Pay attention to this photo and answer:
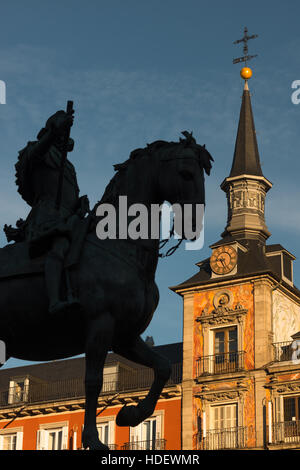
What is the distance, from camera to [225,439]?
1666 inches

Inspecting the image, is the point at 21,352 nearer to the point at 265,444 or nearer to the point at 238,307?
the point at 265,444

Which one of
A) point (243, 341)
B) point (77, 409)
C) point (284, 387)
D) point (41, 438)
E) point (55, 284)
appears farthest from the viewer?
point (41, 438)

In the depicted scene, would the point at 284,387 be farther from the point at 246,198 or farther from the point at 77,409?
the point at 246,198

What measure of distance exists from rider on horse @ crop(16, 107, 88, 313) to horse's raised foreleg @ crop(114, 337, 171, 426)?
937 mm

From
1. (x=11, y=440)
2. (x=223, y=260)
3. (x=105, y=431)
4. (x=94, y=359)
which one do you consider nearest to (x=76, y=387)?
(x=105, y=431)

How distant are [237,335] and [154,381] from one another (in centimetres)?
3578

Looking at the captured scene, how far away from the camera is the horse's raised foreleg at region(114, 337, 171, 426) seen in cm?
891

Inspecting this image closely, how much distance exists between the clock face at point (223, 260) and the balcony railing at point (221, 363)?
4.34 m

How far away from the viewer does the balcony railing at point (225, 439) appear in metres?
42.0

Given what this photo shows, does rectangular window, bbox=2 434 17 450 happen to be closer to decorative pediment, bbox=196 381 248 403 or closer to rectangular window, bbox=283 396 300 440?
decorative pediment, bbox=196 381 248 403

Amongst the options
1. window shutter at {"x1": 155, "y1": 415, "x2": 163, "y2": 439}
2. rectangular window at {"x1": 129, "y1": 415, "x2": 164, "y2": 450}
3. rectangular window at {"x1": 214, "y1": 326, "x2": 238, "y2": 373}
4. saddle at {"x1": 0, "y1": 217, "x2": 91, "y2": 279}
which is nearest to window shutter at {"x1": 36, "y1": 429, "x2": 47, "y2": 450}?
rectangular window at {"x1": 129, "y1": 415, "x2": 164, "y2": 450}

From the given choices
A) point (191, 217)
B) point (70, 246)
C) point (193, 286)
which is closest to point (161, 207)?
point (191, 217)

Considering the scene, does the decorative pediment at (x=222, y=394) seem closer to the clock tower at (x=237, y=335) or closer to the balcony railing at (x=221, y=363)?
the clock tower at (x=237, y=335)

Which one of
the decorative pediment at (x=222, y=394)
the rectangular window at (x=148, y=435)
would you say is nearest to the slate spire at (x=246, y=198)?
the decorative pediment at (x=222, y=394)
